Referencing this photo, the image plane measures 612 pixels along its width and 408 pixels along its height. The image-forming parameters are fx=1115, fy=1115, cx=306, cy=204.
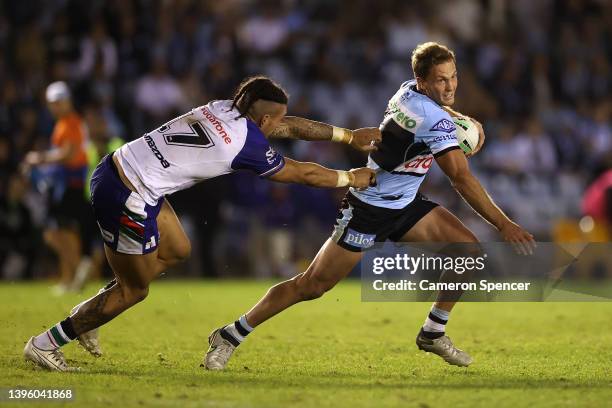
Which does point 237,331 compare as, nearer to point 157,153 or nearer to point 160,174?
point 160,174

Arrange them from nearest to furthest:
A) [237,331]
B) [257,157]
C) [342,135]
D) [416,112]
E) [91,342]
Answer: [257,157] → [416,112] → [237,331] → [342,135] → [91,342]

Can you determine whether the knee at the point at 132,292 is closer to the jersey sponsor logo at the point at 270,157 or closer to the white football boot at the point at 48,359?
the white football boot at the point at 48,359

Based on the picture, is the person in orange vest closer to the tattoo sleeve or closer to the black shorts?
the tattoo sleeve

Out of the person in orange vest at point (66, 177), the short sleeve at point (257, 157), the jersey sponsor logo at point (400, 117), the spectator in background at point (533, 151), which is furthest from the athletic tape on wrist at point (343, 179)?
the spectator in background at point (533, 151)

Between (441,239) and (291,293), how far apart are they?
1354 mm

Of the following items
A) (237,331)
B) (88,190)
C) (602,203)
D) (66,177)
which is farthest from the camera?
(602,203)

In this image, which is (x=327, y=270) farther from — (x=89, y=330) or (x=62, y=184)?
(x=62, y=184)

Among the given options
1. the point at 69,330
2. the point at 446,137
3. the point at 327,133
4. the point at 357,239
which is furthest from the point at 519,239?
the point at 69,330

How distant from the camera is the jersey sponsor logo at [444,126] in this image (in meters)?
8.66

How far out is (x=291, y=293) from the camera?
895cm

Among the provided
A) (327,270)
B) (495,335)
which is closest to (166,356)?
(327,270)

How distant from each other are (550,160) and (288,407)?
15.2m

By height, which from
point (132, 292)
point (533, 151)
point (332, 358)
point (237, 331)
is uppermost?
point (132, 292)

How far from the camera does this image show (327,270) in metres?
8.95
